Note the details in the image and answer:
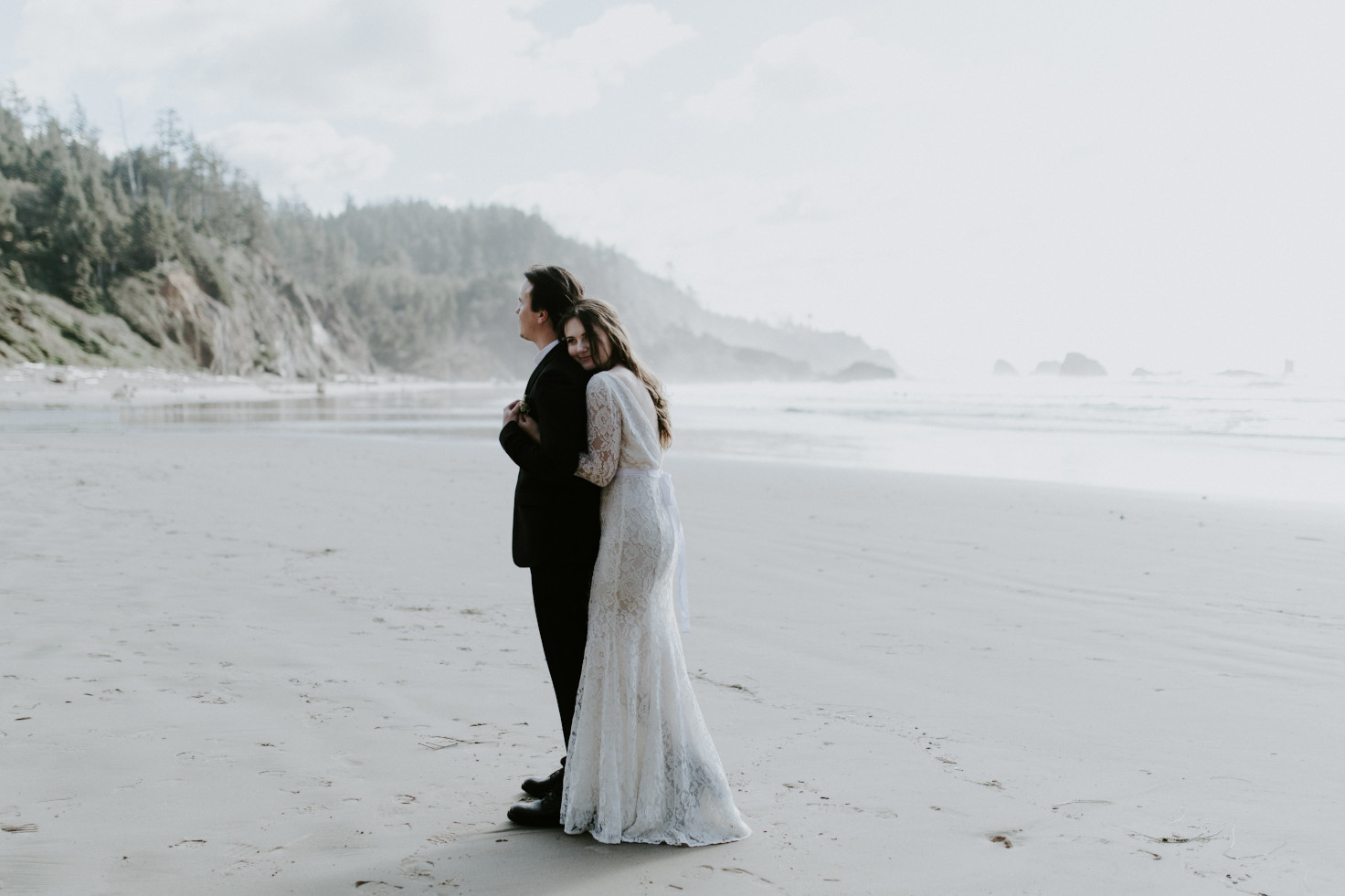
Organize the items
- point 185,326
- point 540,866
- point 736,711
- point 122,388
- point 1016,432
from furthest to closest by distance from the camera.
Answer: point 185,326, point 122,388, point 1016,432, point 736,711, point 540,866

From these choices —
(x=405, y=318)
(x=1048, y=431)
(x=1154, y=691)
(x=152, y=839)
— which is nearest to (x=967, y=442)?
(x=1048, y=431)

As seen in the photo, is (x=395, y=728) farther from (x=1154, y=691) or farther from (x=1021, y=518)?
(x=1021, y=518)

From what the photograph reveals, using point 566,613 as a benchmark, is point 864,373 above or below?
above

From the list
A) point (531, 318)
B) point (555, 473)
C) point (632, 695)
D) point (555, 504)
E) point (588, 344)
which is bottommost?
point (632, 695)

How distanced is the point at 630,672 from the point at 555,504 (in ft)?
2.03

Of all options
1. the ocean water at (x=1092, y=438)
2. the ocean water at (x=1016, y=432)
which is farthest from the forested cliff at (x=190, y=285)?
the ocean water at (x=1092, y=438)

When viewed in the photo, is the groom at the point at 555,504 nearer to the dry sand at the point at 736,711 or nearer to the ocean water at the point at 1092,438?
the dry sand at the point at 736,711

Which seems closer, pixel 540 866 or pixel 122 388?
pixel 540 866

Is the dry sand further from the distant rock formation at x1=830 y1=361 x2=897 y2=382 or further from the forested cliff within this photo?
the distant rock formation at x1=830 y1=361 x2=897 y2=382

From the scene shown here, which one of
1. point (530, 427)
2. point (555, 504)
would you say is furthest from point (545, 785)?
point (530, 427)

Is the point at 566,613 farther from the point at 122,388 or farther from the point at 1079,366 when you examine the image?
the point at 1079,366

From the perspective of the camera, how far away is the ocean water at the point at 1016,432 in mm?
15453

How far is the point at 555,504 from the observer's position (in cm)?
313

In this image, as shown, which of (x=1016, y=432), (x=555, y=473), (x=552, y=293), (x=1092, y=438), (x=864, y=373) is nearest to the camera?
(x=555, y=473)
